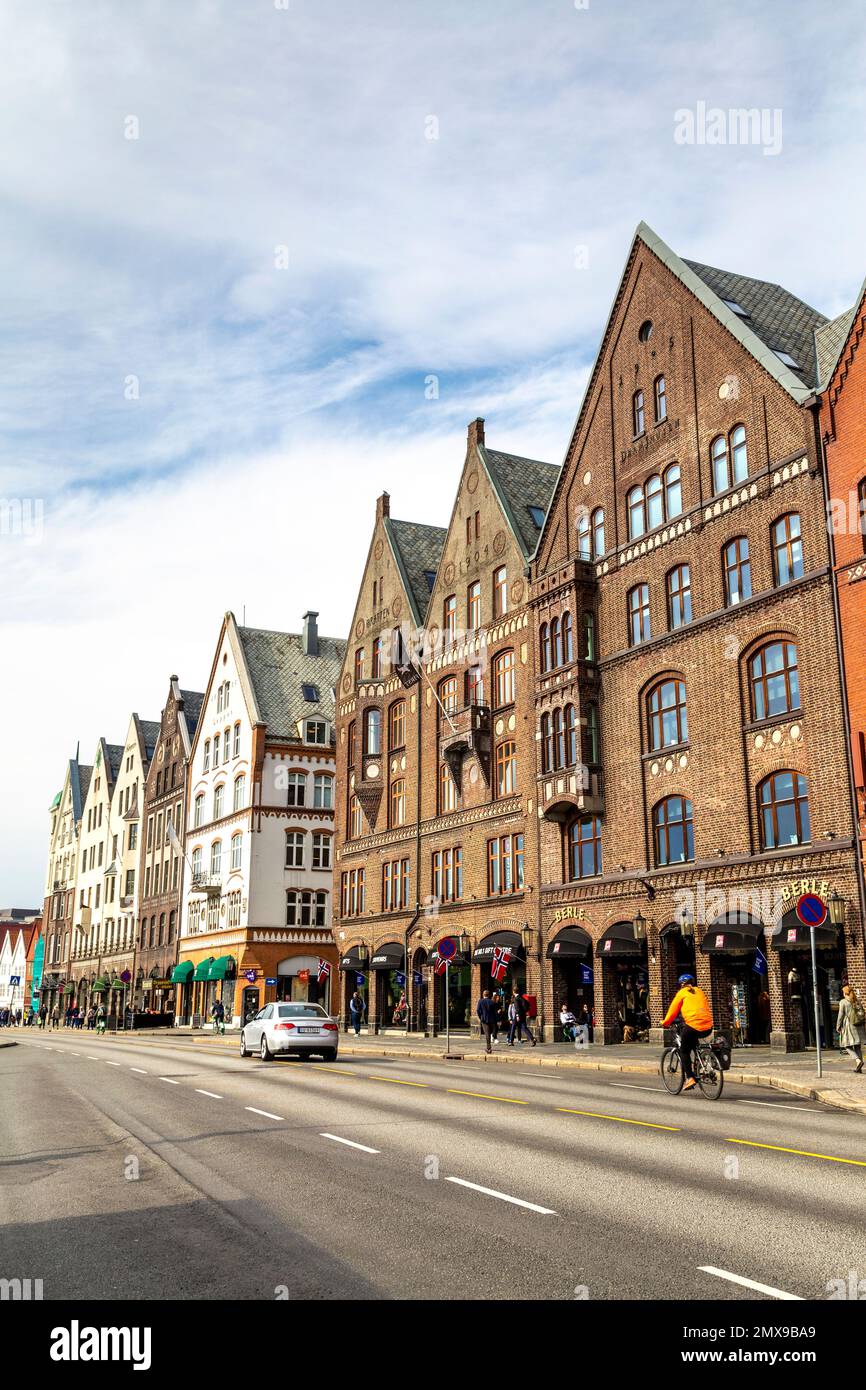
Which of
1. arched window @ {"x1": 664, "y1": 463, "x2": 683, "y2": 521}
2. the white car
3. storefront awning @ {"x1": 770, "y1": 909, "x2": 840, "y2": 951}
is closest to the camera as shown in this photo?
storefront awning @ {"x1": 770, "y1": 909, "x2": 840, "y2": 951}

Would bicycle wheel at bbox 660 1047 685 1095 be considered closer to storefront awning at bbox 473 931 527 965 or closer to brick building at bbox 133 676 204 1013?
storefront awning at bbox 473 931 527 965

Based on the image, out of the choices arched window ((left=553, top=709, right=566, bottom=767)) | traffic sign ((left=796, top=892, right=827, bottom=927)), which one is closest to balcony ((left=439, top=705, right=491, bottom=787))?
arched window ((left=553, top=709, right=566, bottom=767))

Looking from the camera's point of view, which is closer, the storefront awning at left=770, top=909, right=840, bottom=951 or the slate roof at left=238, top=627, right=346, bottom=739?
the storefront awning at left=770, top=909, right=840, bottom=951

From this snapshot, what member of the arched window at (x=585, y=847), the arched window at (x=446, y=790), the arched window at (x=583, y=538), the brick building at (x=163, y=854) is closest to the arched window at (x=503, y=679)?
the arched window at (x=446, y=790)

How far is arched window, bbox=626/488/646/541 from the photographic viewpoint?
1487 inches

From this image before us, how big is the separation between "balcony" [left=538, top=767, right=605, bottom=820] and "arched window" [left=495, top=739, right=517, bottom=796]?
3017 mm

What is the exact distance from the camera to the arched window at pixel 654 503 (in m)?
36.8

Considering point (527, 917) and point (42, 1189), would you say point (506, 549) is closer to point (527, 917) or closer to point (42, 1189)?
point (527, 917)

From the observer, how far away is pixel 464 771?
154 ft

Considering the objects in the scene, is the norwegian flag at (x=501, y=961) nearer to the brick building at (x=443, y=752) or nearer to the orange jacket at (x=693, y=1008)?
the brick building at (x=443, y=752)

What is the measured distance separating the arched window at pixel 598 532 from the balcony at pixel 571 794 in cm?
733

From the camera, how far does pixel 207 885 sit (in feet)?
230
